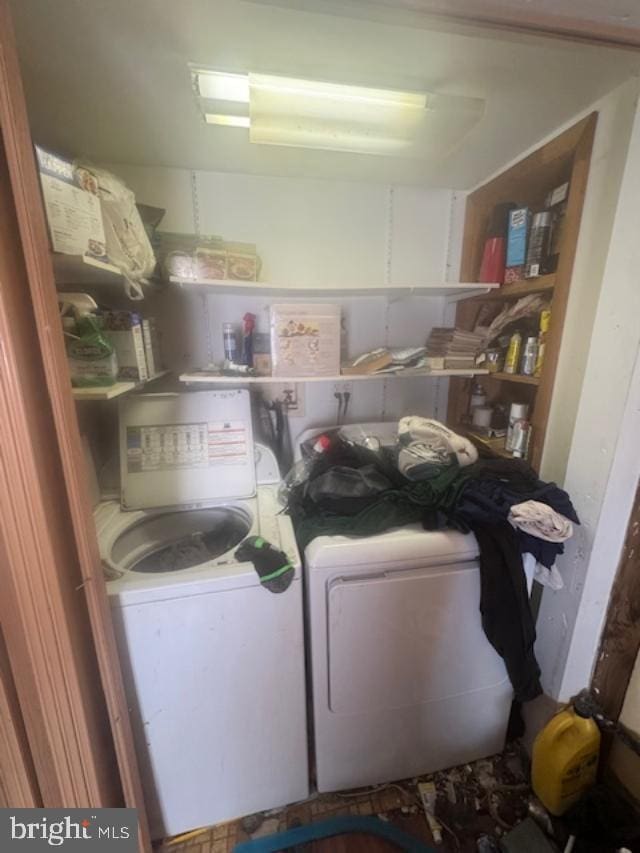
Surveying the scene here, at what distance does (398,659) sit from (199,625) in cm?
69

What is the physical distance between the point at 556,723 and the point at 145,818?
1.42 meters

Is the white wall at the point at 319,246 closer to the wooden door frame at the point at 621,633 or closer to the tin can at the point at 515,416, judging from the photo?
the tin can at the point at 515,416

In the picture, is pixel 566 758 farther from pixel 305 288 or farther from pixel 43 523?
pixel 305 288

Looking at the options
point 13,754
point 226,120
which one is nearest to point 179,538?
point 13,754

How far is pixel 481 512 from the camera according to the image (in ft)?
3.66

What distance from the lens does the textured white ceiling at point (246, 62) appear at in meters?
0.80

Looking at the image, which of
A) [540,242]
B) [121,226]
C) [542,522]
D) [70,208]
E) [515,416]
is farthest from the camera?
[515,416]

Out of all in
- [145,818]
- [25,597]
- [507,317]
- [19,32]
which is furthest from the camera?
[507,317]

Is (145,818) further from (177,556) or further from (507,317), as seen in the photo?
(507,317)

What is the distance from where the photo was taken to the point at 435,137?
4.04 ft

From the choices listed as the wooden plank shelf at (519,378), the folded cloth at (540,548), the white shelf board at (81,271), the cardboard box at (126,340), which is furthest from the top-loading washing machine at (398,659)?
the white shelf board at (81,271)

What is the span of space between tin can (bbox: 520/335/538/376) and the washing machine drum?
134 cm

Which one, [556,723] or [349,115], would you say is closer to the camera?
[349,115]

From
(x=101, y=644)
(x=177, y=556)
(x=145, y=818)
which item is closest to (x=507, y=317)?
(x=177, y=556)
